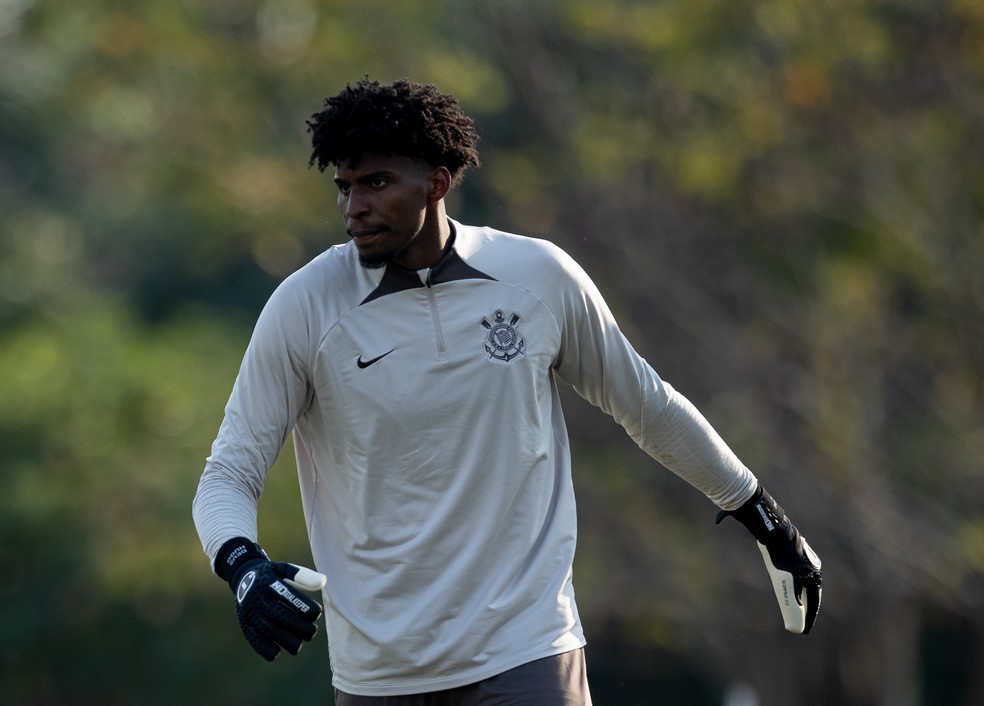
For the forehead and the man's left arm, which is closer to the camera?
the forehead

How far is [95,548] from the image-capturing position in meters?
18.1

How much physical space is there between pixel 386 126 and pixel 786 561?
67.7 inches

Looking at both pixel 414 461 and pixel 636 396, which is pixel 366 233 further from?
pixel 636 396

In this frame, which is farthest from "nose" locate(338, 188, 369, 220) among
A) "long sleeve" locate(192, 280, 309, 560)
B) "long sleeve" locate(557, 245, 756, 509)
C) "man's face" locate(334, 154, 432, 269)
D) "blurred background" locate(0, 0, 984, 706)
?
"blurred background" locate(0, 0, 984, 706)

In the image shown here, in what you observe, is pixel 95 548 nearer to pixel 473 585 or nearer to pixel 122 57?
pixel 122 57

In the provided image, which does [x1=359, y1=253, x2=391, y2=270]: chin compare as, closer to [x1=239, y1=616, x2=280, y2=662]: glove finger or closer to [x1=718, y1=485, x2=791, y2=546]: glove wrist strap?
[x1=239, y1=616, x2=280, y2=662]: glove finger

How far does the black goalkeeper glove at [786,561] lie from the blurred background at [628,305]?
7.15 metres

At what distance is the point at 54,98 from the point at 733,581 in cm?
1088

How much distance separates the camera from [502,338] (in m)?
4.21

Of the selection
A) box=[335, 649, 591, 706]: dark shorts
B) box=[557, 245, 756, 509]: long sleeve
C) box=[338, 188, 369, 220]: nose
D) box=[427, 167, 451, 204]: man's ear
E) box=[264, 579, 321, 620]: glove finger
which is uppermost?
box=[427, 167, 451, 204]: man's ear

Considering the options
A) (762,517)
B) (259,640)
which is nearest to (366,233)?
(259,640)

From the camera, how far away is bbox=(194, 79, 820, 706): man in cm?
406

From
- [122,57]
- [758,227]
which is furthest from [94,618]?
[758,227]

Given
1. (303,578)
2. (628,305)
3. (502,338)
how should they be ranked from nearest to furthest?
(303,578)
(502,338)
(628,305)
